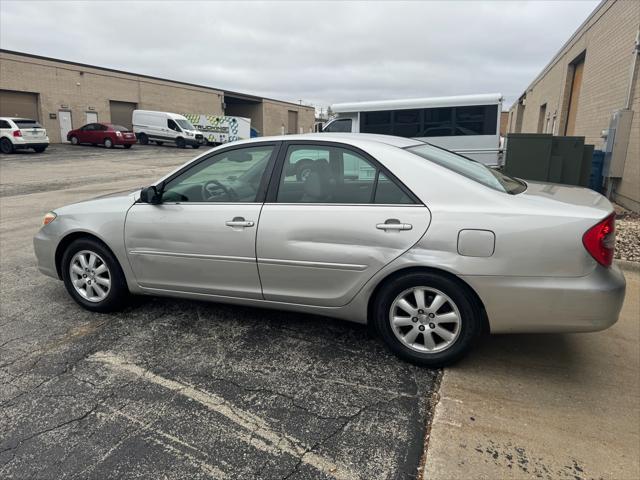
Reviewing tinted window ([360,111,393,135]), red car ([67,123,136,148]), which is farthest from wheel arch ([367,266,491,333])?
red car ([67,123,136,148])

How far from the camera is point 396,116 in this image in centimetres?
1355

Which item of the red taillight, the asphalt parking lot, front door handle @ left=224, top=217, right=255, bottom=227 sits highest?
the red taillight

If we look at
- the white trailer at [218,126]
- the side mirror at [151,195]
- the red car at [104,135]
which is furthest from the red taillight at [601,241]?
the white trailer at [218,126]

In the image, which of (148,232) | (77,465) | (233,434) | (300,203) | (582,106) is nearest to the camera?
(77,465)

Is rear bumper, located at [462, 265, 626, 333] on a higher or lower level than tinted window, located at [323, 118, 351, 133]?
lower

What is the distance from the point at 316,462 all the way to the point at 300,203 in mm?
1740

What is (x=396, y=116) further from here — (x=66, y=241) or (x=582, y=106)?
(x=66, y=241)

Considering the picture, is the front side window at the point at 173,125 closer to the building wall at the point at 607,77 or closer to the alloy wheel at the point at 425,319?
the building wall at the point at 607,77

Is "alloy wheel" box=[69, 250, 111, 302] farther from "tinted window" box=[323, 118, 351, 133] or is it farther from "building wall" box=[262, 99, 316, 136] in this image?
"building wall" box=[262, 99, 316, 136]

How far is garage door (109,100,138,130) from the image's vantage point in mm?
35531

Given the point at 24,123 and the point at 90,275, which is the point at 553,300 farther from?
the point at 24,123

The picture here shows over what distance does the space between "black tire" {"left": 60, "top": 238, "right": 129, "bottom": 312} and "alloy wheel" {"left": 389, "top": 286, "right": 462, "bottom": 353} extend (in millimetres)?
2388

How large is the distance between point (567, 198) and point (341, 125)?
1167 centimetres

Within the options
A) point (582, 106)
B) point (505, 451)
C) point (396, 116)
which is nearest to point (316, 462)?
point (505, 451)
